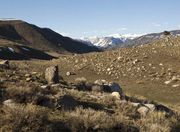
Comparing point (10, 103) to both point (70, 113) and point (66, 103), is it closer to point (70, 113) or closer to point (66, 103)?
point (70, 113)

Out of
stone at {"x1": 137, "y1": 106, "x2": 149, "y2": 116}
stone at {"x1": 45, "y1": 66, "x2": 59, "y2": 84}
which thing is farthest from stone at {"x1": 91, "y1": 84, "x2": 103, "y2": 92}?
stone at {"x1": 137, "y1": 106, "x2": 149, "y2": 116}

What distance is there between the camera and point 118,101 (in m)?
18.1

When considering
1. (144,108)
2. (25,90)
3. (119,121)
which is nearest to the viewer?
(119,121)

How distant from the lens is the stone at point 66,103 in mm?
15102

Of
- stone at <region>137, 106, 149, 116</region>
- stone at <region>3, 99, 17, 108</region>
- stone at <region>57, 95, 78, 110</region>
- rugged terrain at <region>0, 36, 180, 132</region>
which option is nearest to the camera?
rugged terrain at <region>0, 36, 180, 132</region>

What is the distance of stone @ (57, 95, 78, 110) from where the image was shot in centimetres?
1510

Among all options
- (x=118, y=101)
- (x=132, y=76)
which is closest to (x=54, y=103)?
(x=118, y=101)

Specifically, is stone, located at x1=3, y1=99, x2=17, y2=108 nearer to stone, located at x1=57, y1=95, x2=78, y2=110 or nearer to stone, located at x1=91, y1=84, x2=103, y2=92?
stone, located at x1=57, y1=95, x2=78, y2=110

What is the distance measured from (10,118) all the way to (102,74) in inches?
1520

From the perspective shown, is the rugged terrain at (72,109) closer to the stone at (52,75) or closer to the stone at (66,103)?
the stone at (66,103)

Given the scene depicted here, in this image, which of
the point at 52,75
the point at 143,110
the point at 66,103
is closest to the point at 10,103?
the point at 66,103

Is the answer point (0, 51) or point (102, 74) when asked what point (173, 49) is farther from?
point (0, 51)

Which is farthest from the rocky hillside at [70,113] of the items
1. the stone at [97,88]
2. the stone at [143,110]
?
the stone at [97,88]

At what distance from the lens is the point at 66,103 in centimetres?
1545
